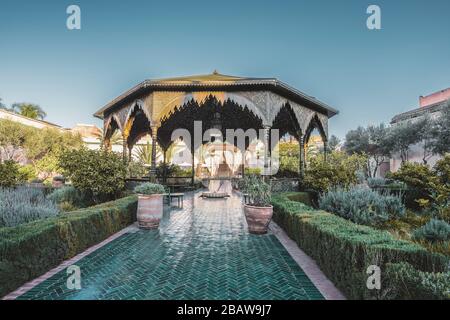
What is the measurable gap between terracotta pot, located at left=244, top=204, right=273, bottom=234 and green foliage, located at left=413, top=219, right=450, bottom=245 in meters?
2.78

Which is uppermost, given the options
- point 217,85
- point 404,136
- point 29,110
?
point 29,110

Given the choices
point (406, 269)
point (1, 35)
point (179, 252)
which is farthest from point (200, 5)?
point (406, 269)

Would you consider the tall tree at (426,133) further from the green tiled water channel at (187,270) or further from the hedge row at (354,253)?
the green tiled water channel at (187,270)

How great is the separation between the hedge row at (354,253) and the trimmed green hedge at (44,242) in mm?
3906

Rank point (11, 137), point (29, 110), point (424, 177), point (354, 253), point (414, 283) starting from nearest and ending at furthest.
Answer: point (414, 283) < point (354, 253) < point (424, 177) < point (11, 137) < point (29, 110)

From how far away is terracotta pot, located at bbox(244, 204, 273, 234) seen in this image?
6051mm

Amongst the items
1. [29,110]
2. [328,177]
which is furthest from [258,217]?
[29,110]

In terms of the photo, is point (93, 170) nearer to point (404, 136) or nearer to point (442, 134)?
point (442, 134)

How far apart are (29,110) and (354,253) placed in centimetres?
4435

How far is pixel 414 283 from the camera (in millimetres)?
2201

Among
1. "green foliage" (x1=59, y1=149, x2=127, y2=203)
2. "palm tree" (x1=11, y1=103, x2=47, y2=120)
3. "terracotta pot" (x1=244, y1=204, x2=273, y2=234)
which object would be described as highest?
"palm tree" (x1=11, y1=103, x2=47, y2=120)

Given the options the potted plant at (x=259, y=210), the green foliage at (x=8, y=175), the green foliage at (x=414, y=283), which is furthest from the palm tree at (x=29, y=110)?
the green foliage at (x=414, y=283)

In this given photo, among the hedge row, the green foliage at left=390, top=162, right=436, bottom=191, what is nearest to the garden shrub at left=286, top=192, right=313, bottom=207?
the green foliage at left=390, top=162, right=436, bottom=191

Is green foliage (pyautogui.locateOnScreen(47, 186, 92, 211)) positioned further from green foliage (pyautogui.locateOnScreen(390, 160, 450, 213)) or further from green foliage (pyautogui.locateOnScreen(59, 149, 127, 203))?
green foliage (pyautogui.locateOnScreen(390, 160, 450, 213))
